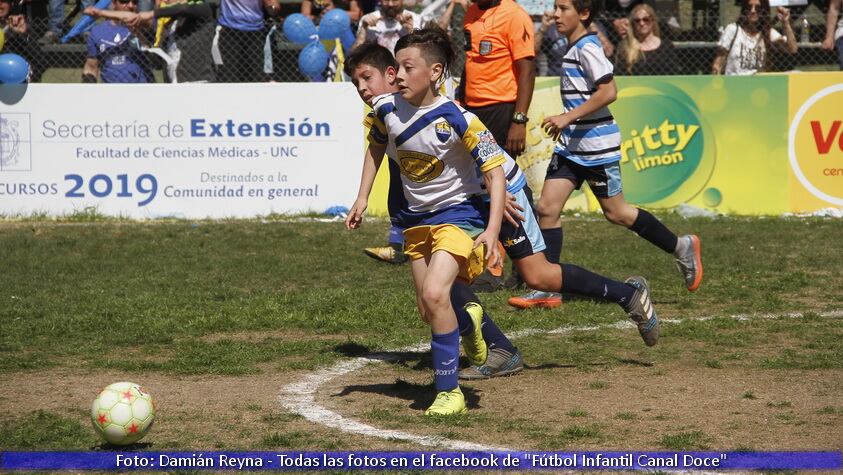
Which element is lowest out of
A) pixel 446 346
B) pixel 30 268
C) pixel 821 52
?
pixel 30 268

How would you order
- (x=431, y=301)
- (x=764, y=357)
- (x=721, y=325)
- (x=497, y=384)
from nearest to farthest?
(x=431, y=301), (x=497, y=384), (x=764, y=357), (x=721, y=325)

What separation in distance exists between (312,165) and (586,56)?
222 inches

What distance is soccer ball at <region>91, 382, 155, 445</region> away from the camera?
484 cm

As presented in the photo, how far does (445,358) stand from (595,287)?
135 cm

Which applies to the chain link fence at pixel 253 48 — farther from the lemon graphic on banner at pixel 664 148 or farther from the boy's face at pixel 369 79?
the boy's face at pixel 369 79

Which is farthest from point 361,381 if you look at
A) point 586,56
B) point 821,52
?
point 821,52

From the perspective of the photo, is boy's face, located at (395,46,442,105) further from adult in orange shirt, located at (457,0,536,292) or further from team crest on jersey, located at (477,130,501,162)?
adult in orange shirt, located at (457,0,536,292)

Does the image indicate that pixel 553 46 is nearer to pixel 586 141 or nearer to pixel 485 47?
pixel 485 47

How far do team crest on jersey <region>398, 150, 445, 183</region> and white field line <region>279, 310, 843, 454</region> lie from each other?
4.08ft

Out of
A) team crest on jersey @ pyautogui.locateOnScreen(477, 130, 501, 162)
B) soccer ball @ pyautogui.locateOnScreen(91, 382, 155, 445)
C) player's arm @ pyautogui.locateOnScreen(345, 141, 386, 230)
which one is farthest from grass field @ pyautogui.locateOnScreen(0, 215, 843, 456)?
team crest on jersey @ pyautogui.locateOnScreen(477, 130, 501, 162)

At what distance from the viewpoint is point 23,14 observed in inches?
569

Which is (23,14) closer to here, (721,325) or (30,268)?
(30,268)

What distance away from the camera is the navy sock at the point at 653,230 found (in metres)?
8.45

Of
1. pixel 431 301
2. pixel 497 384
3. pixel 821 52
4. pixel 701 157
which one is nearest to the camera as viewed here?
pixel 431 301
